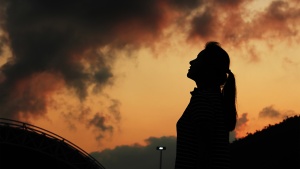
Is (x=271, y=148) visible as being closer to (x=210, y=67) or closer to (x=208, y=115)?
(x=210, y=67)

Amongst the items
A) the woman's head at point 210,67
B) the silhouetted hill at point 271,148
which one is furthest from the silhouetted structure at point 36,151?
the woman's head at point 210,67

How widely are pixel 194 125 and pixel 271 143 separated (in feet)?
138

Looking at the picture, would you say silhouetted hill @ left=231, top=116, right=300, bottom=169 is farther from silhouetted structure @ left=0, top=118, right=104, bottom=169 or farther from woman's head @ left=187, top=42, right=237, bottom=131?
woman's head @ left=187, top=42, right=237, bottom=131

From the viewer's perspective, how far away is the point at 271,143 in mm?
44250

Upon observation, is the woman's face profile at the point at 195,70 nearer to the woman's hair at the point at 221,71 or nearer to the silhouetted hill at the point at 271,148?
the woman's hair at the point at 221,71

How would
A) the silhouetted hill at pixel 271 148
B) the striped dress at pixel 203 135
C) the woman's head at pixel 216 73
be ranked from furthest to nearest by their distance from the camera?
the silhouetted hill at pixel 271 148, the woman's head at pixel 216 73, the striped dress at pixel 203 135

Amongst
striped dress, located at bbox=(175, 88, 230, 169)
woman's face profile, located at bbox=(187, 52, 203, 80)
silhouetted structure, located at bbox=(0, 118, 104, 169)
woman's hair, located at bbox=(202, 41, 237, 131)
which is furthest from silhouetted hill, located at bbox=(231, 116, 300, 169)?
striped dress, located at bbox=(175, 88, 230, 169)

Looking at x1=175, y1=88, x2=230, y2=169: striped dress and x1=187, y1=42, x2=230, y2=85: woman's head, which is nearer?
x1=175, y1=88, x2=230, y2=169: striped dress

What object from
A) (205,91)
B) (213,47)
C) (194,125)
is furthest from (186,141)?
(213,47)

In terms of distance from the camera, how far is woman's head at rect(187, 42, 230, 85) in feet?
15.5

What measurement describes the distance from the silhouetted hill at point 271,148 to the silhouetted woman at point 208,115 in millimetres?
29369

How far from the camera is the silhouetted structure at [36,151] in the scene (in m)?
41.5

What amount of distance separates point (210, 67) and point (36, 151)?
3968 centimetres

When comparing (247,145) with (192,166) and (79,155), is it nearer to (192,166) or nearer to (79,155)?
(79,155)
